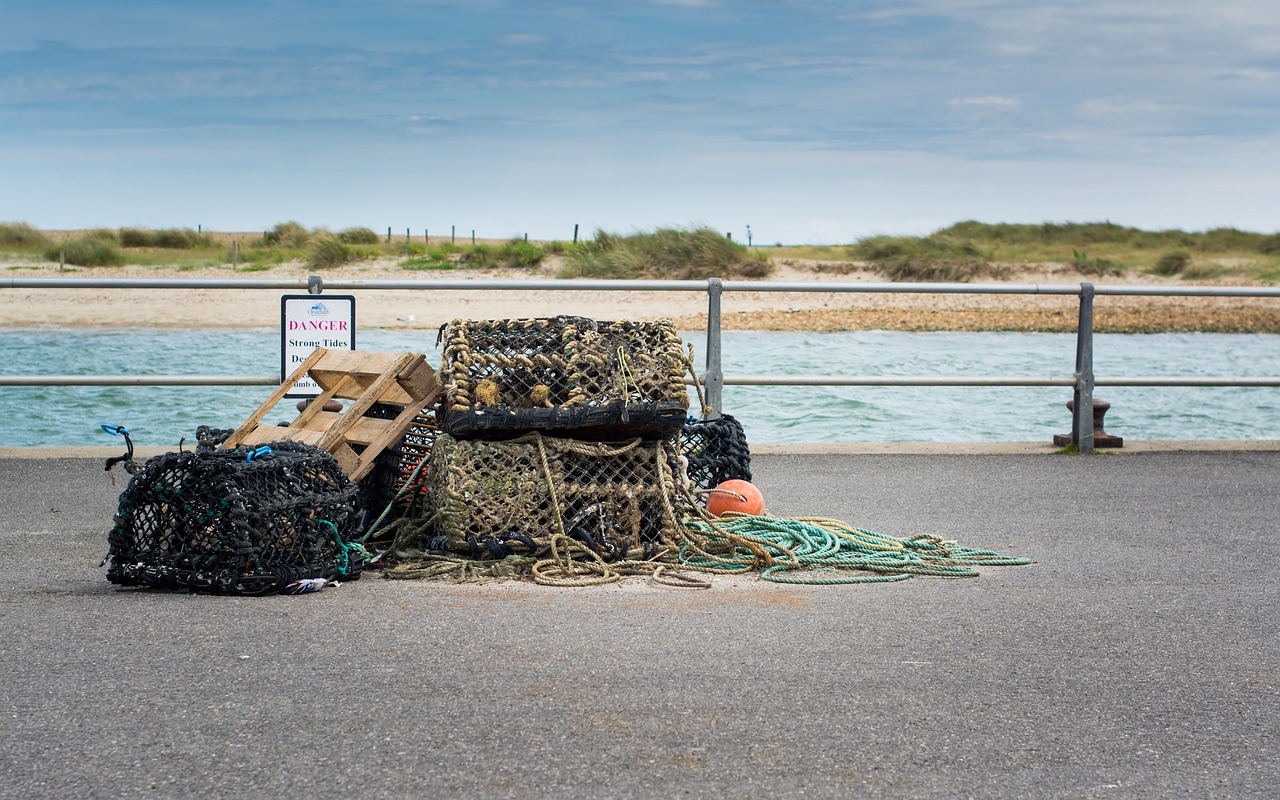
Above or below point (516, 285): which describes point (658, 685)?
below

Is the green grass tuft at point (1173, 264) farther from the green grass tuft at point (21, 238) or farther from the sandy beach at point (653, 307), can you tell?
the green grass tuft at point (21, 238)

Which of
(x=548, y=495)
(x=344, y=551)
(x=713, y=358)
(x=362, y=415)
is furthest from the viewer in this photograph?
(x=713, y=358)

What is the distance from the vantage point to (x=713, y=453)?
7188mm

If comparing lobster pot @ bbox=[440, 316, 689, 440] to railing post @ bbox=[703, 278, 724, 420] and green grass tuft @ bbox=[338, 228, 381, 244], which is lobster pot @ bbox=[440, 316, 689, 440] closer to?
railing post @ bbox=[703, 278, 724, 420]

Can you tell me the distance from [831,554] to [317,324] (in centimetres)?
421

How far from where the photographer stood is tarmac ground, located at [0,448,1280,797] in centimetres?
348

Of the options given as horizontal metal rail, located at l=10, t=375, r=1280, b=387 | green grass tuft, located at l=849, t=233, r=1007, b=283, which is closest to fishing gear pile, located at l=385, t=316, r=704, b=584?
horizontal metal rail, located at l=10, t=375, r=1280, b=387

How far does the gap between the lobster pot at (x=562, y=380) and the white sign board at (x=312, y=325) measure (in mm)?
2736

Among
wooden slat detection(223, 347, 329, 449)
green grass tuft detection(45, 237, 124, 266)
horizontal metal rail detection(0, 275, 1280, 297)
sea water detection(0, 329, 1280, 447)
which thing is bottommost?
sea water detection(0, 329, 1280, 447)

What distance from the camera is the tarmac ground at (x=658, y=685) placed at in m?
3.48

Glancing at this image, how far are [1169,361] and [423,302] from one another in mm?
18594

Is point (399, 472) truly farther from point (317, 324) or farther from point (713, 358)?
point (713, 358)

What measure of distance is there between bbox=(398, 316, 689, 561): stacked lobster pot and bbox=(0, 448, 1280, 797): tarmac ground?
0.46 meters

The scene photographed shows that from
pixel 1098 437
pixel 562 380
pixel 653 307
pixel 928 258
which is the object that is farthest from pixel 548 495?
pixel 928 258
